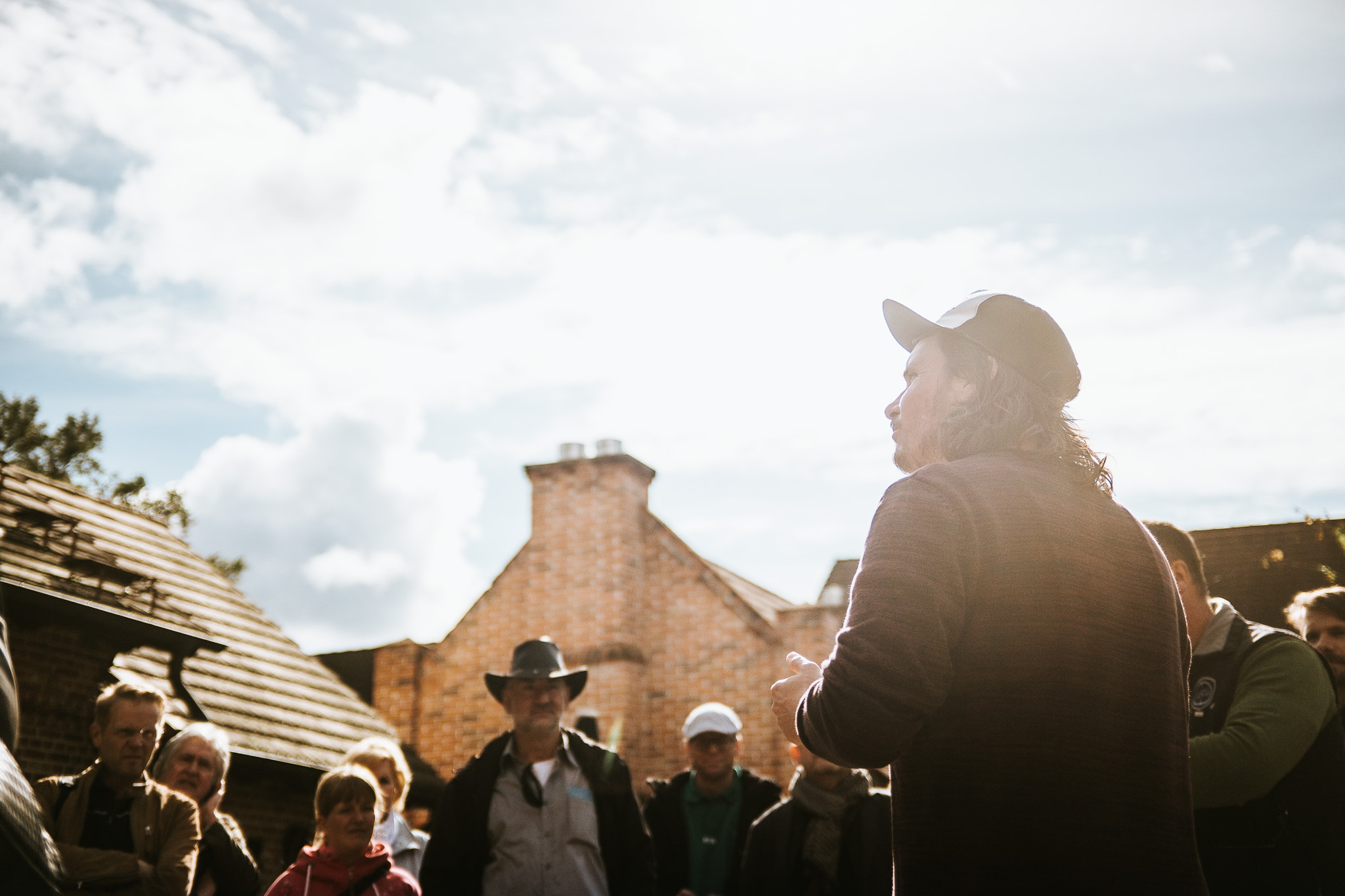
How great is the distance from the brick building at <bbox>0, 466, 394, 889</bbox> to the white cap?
410cm

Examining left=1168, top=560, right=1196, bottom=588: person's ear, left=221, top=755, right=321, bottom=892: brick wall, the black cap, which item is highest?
the black cap

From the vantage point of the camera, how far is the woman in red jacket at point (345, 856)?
14.2 ft

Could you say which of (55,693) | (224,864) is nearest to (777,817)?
(224,864)

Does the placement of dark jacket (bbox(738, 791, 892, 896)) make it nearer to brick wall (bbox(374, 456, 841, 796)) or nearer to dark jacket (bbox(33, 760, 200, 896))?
dark jacket (bbox(33, 760, 200, 896))

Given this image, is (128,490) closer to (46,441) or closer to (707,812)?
(46,441)

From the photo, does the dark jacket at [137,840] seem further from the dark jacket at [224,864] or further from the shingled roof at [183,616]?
the shingled roof at [183,616]

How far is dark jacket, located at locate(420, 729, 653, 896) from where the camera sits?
4676 mm

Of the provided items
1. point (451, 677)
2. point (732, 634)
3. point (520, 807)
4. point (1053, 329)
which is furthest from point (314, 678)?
point (1053, 329)

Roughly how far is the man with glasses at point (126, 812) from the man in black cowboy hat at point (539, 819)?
3.48 feet

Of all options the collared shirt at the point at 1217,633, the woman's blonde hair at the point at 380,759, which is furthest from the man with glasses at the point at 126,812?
the collared shirt at the point at 1217,633

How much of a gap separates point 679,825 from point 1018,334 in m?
4.91

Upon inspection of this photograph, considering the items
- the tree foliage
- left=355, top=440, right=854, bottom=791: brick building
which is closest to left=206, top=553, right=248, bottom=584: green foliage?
the tree foliage

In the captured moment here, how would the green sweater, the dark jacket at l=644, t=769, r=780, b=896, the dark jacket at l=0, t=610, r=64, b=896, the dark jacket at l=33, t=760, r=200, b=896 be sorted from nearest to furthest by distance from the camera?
the dark jacket at l=0, t=610, r=64, b=896, the green sweater, the dark jacket at l=33, t=760, r=200, b=896, the dark jacket at l=644, t=769, r=780, b=896

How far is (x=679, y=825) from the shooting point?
20.5ft
